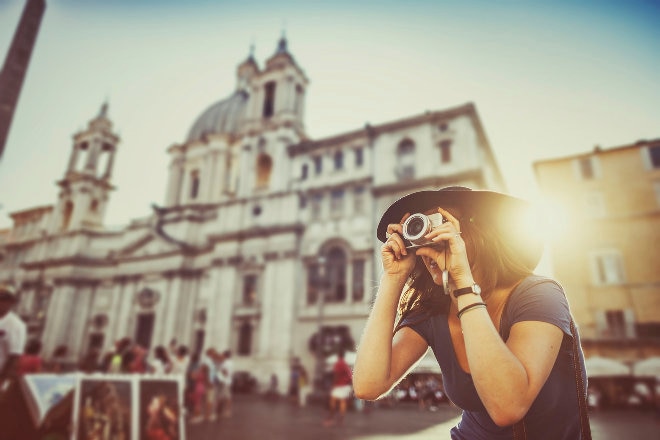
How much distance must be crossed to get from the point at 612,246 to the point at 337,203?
17.6m

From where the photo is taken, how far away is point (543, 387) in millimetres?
1206

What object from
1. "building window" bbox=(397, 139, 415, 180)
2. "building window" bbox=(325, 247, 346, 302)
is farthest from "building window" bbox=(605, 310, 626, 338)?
"building window" bbox=(325, 247, 346, 302)

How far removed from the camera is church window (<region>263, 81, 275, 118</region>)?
1321 inches

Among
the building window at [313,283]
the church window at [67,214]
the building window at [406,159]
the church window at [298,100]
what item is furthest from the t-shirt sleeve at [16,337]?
the church window at [67,214]

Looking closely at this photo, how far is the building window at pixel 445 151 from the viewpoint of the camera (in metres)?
25.2

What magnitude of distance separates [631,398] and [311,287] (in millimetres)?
18421

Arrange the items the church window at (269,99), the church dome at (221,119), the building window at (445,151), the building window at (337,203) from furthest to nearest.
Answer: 1. the church dome at (221,119)
2. the church window at (269,99)
3. the building window at (337,203)
4. the building window at (445,151)

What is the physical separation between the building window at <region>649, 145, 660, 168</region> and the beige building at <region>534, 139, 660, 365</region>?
0.05 meters

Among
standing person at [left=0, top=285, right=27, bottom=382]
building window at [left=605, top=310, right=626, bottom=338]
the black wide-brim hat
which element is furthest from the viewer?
building window at [left=605, top=310, right=626, bottom=338]

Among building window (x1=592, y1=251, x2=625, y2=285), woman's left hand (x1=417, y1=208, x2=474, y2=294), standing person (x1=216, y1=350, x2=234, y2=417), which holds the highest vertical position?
building window (x1=592, y1=251, x2=625, y2=285)

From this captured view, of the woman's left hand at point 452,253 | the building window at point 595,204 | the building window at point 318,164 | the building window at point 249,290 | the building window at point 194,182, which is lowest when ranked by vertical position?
the woman's left hand at point 452,253

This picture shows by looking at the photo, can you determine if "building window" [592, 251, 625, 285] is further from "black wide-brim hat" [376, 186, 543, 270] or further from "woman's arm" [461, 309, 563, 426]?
"woman's arm" [461, 309, 563, 426]

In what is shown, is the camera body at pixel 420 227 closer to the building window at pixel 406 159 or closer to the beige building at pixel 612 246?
the building window at pixel 406 159

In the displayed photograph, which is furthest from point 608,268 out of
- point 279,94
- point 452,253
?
point 452,253
